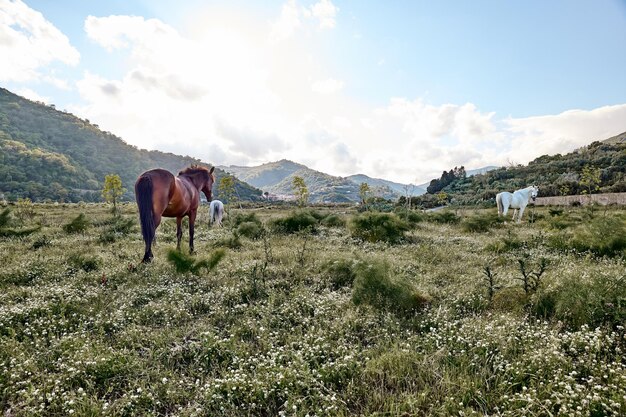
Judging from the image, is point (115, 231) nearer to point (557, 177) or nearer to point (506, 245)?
point (506, 245)

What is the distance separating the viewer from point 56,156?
408ft

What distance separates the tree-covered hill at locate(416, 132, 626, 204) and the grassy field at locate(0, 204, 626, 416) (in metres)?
54.7

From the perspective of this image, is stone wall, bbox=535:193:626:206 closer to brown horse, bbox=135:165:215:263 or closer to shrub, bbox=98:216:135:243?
brown horse, bbox=135:165:215:263

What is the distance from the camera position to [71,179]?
114 metres

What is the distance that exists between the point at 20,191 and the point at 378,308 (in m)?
122

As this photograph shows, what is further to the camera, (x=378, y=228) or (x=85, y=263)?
(x=378, y=228)

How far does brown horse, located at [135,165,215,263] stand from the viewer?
801cm

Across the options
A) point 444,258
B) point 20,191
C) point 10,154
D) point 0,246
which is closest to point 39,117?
point 10,154

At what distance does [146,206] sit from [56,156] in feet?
497

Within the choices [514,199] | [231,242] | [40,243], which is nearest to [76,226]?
[40,243]

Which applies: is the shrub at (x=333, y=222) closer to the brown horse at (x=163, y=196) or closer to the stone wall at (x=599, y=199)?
the brown horse at (x=163, y=196)

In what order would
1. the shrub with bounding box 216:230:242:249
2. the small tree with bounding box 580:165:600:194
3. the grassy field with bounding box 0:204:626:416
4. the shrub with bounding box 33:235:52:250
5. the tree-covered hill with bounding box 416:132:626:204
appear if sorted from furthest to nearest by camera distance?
the tree-covered hill with bounding box 416:132:626:204, the small tree with bounding box 580:165:600:194, the shrub with bounding box 216:230:242:249, the shrub with bounding box 33:235:52:250, the grassy field with bounding box 0:204:626:416

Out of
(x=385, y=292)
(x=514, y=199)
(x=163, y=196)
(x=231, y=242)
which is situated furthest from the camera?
(x=514, y=199)

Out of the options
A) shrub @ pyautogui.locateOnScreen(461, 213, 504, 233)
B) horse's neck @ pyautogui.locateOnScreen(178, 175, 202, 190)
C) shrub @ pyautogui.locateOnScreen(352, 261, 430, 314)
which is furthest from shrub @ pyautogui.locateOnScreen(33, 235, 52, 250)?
shrub @ pyautogui.locateOnScreen(461, 213, 504, 233)
